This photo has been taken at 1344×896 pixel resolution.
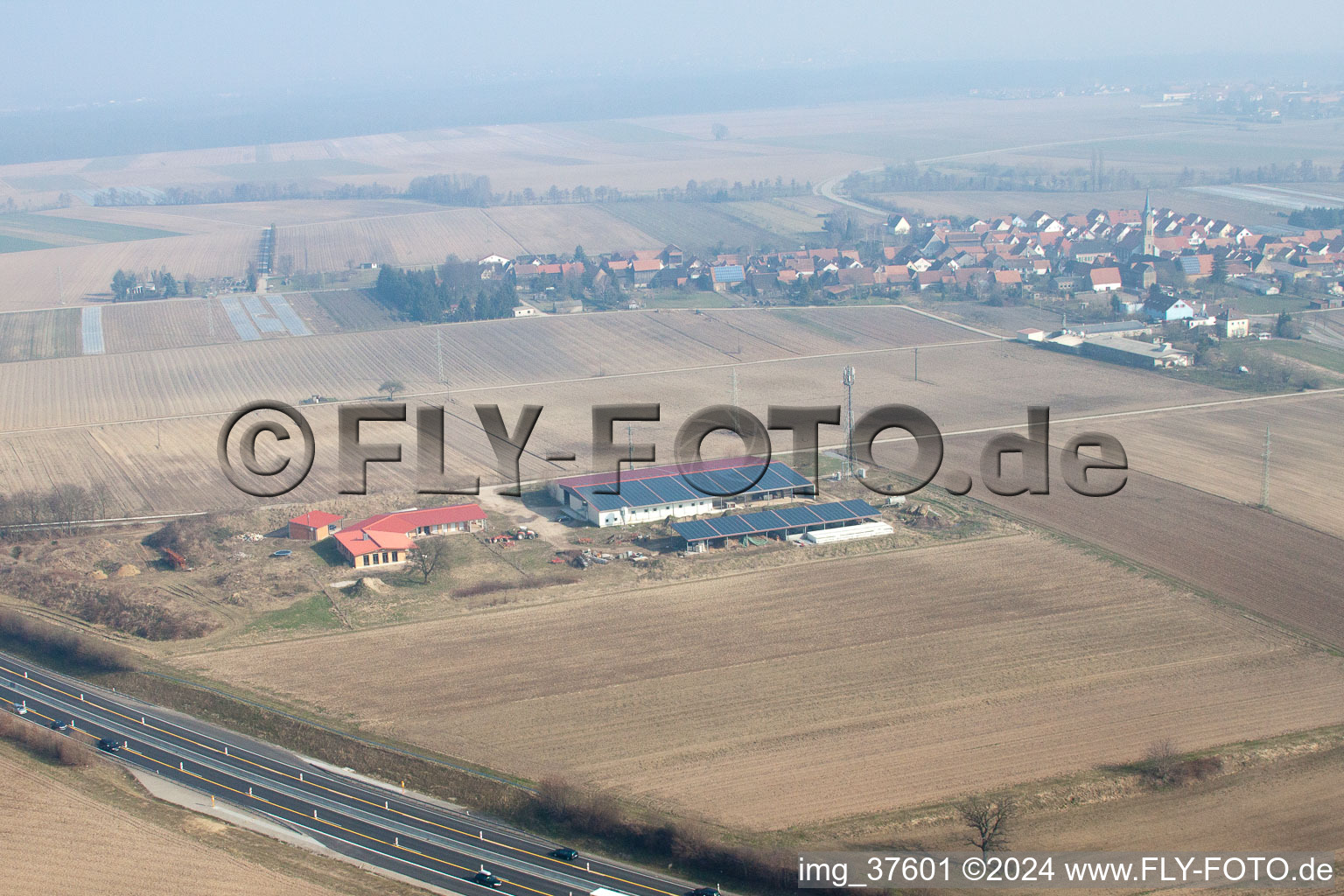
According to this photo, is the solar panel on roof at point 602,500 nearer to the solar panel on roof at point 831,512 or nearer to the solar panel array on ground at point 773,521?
the solar panel array on ground at point 773,521

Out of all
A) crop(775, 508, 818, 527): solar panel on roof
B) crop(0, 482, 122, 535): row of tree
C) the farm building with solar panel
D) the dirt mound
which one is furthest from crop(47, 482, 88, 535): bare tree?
crop(775, 508, 818, 527): solar panel on roof

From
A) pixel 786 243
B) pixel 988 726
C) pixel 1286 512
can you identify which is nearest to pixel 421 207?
pixel 786 243

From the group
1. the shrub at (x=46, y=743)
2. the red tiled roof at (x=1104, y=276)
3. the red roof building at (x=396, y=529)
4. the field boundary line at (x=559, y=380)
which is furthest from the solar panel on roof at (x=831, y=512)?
the red tiled roof at (x=1104, y=276)

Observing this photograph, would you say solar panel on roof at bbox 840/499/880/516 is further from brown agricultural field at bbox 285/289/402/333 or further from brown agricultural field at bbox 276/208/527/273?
brown agricultural field at bbox 276/208/527/273

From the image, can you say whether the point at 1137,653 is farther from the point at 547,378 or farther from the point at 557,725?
the point at 547,378

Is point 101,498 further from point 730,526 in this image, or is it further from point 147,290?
point 147,290

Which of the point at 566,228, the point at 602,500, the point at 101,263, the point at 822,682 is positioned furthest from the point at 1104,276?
the point at 101,263
